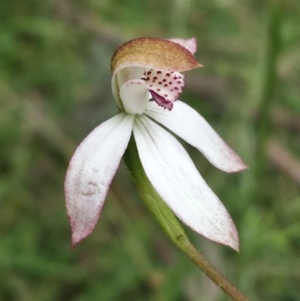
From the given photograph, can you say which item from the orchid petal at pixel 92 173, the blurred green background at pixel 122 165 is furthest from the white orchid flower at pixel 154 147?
the blurred green background at pixel 122 165

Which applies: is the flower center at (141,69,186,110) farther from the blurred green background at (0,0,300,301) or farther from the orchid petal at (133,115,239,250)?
the blurred green background at (0,0,300,301)

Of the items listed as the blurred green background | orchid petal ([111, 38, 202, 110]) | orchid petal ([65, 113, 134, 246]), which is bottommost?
the blurred green background

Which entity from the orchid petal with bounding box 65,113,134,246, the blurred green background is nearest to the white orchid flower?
the orchid petal with bounding box 65,113,134,246

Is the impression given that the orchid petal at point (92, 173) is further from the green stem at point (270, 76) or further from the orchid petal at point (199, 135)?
the green stem at point (270, 76)

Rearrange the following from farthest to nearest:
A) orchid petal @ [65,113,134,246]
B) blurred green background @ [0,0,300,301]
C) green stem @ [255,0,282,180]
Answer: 1. blurred green background @ [0,0,300,301]
2. green stem @ [255,0,282,180]
3. orchid petal @ [65,113,134,246]

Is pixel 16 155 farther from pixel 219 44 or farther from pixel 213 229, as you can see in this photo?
pixel 213 229

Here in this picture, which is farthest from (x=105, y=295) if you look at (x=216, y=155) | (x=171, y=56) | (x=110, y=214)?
(x=171, y=56)

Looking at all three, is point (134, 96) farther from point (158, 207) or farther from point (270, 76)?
point (270, 76)
